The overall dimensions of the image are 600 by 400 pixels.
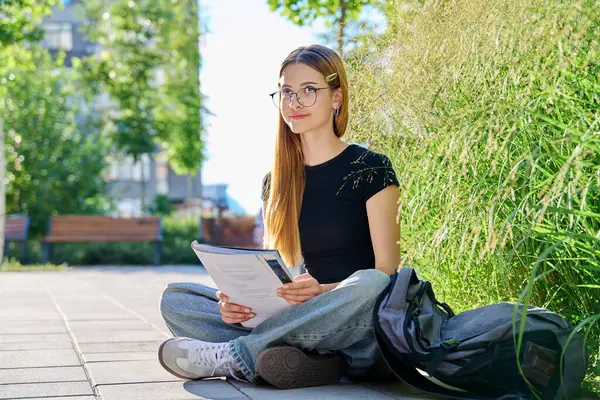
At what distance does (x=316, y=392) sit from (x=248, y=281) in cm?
44

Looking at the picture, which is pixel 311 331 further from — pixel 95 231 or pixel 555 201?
pixel 95 231

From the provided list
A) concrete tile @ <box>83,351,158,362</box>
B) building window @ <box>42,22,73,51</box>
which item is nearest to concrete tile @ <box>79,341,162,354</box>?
concrete tile @ <box>83,351,158,362</box>

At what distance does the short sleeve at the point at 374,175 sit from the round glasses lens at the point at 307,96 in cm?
32

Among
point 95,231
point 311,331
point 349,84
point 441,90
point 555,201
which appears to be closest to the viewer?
point 555,201

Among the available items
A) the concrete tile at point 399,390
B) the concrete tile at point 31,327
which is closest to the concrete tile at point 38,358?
the concrete tile at point 31,327

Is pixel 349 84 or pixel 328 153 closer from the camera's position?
pixel 328 153

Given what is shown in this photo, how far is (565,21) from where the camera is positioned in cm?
249

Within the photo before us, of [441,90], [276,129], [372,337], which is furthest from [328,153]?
[372,337]

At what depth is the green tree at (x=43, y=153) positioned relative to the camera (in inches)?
602

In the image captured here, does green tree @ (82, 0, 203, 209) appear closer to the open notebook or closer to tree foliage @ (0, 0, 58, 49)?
tree foliage @ (0, 0, 58, 49)

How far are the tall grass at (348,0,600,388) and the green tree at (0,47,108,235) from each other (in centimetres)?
1193

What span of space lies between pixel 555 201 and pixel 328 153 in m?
0.99

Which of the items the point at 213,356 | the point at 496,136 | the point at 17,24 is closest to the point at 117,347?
the point at 213,356

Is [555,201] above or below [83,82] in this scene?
below
